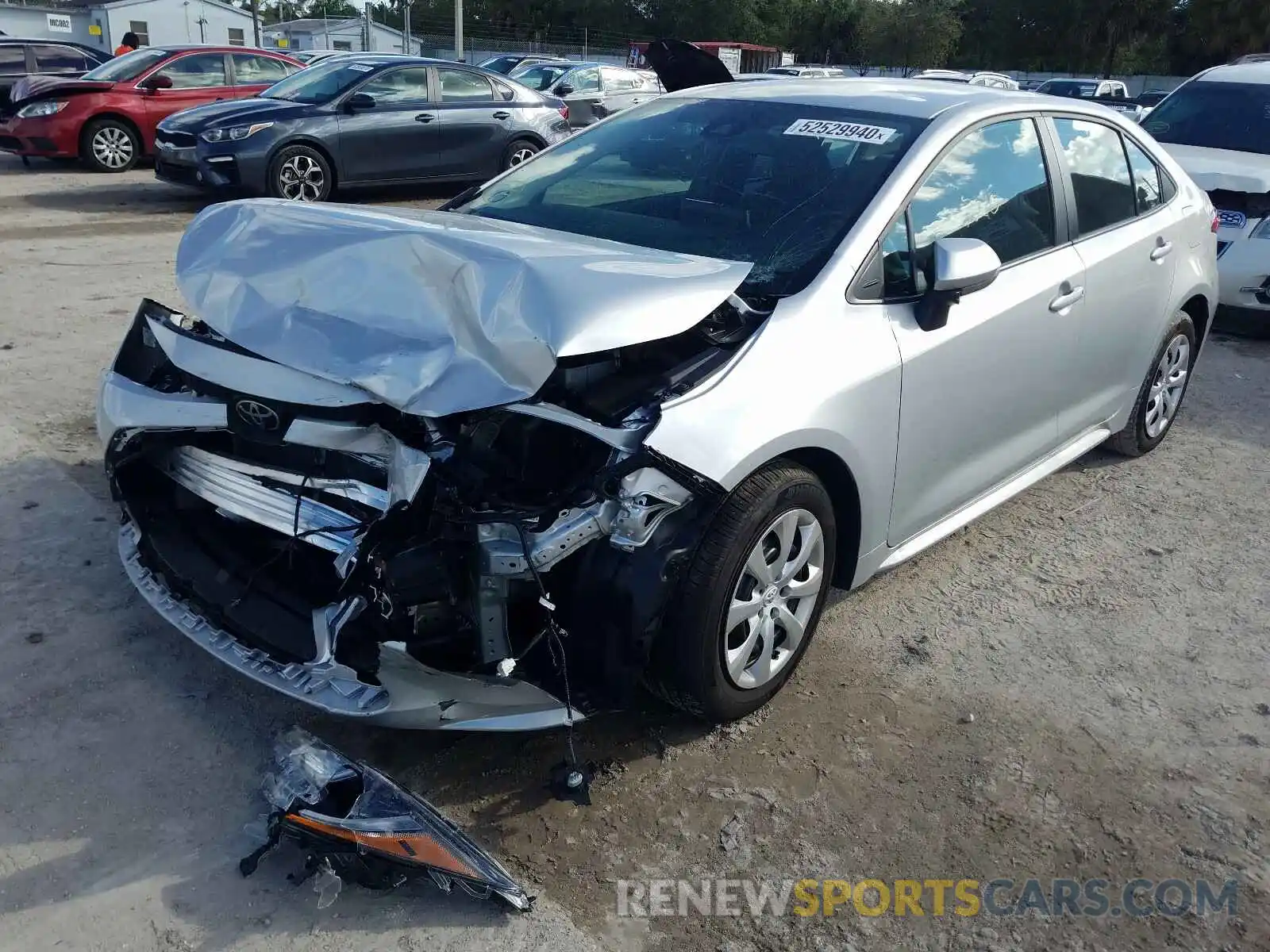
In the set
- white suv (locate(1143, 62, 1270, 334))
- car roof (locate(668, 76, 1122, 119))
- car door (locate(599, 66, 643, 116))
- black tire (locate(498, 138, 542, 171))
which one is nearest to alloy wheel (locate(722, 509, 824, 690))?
car roof (locate(668, 76, 1122, 119))

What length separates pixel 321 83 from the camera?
11352 millimetres

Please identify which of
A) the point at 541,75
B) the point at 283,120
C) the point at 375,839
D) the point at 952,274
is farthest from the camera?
the point at 541,75

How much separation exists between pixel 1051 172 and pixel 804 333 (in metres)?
1.74

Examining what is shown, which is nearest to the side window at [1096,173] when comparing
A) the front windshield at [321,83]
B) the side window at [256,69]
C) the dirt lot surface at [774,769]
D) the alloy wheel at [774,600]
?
the dirt lot surface at [774,769]

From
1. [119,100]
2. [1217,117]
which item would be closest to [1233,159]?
[1217,117]

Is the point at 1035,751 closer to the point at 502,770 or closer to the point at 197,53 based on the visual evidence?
the point at 502,770

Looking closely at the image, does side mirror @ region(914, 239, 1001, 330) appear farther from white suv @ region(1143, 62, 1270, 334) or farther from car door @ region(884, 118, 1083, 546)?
white suv @ region(1143, 62, 1270, 334)

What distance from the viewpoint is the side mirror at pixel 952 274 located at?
3184mm

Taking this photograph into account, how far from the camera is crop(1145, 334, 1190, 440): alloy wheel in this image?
5.06 metres

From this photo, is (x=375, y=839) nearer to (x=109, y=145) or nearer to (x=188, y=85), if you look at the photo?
(x=109, y=145)

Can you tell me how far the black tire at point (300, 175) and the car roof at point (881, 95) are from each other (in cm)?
744

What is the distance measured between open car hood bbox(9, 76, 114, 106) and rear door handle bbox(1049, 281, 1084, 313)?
12.4m

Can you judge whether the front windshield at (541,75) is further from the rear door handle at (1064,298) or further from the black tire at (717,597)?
the black tire at (717,597)

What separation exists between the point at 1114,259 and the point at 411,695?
3374 mm
